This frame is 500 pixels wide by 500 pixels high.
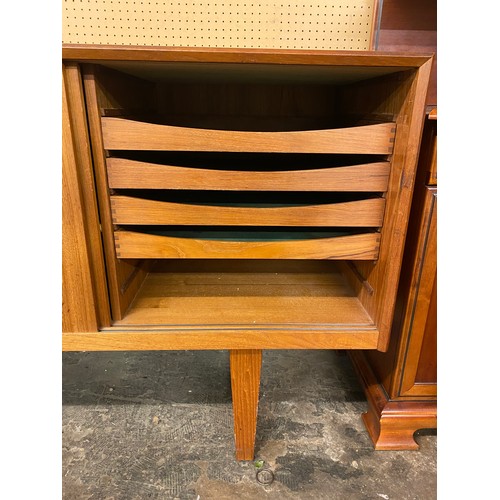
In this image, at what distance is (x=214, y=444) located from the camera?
3.72 ft

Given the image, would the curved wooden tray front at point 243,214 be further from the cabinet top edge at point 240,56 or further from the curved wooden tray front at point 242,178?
the cabinet top edge at point 240,56

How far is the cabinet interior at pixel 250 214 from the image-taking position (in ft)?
2.67

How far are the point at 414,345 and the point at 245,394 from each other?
0.45 m

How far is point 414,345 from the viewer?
104cm

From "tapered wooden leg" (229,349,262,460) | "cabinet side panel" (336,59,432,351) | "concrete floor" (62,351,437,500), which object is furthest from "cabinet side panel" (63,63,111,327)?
"cabinet side panel" (336,59,432,351)

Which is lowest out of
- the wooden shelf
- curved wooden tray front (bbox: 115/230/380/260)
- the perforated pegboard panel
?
the wooden shelf

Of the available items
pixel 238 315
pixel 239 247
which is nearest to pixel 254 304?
pixel 238 315

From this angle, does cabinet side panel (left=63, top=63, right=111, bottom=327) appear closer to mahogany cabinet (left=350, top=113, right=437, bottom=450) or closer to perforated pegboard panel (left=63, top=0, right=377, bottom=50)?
perforated pegboard panel (left=63, top=0, right=377, bottom=50)

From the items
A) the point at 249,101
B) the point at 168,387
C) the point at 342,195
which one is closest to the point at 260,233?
the point at 342,195

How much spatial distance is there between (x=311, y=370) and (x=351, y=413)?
0.23m

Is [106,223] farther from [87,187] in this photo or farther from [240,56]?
[240,56]

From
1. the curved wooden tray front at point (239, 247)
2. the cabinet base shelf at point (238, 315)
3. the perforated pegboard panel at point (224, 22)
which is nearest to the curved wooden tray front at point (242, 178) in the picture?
the curved wooden tray front at point (239, 247)

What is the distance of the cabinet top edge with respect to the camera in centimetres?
71

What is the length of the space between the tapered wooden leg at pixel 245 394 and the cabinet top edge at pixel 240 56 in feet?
2.08
